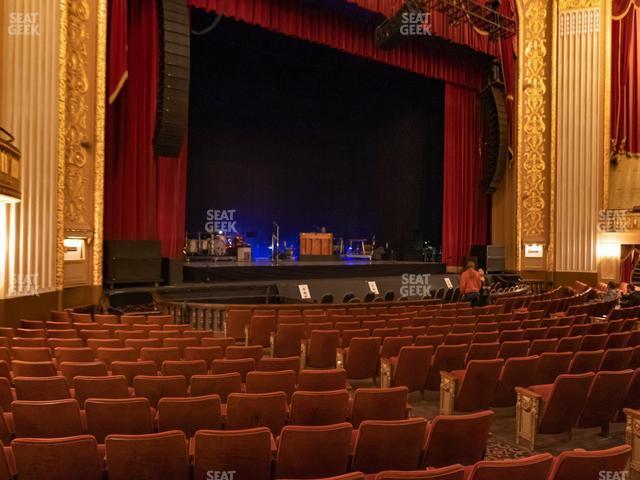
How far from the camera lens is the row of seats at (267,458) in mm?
2234

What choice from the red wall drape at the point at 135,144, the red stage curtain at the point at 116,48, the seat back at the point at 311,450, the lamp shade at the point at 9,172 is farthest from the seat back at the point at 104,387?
the red wall drape at the point at 135,144

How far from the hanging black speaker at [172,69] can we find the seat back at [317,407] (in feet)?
26.4

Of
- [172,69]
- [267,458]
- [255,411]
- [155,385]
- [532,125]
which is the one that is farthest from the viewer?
[532,125]

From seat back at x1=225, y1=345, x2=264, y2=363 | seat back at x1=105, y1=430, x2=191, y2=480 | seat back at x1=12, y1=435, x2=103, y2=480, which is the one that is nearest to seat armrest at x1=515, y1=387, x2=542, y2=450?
seat back at x1=225, y1=345, x2=264, y2=363

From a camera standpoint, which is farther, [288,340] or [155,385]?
[288,340]

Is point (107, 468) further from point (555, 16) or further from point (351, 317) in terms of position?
point (555, 16)

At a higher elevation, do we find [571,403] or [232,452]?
[232,452]

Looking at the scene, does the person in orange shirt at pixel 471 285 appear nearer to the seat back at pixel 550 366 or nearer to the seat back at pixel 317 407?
the seat back at pixel 550 366

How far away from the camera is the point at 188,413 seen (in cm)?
303

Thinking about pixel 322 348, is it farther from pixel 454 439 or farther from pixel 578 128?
pixel 578 128

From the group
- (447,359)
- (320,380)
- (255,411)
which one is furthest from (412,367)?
(255,411)

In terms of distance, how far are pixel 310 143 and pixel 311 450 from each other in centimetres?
1695

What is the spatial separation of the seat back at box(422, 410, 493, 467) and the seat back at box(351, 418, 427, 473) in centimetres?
7

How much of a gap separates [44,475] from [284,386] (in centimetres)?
174
